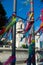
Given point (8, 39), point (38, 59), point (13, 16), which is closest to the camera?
point (13, 16)

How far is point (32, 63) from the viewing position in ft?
29.2

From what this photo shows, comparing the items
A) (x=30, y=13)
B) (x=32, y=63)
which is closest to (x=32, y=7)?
(x=30, y=13)

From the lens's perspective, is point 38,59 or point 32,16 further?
point 38,59

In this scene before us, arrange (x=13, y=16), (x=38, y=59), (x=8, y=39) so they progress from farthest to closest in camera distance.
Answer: (x=38, y=59) < (x=8, y=39) < (x=13, y=16)

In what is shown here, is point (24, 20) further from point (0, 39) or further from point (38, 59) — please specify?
point (38, 59)

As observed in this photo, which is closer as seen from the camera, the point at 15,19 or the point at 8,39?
the point at 15,19

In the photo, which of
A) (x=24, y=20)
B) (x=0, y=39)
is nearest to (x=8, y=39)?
(x=0, y=39)

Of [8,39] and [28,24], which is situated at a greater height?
[28,24]

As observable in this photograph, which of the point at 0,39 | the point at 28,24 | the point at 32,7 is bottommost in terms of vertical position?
the point at 0,39

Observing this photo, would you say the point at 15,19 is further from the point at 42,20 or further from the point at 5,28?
the point at 42,20

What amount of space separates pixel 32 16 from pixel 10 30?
107cm

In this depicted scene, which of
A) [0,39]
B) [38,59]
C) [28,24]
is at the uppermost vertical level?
[28,24]

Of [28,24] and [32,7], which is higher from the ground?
[32,7]

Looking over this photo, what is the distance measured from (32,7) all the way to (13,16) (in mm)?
884
